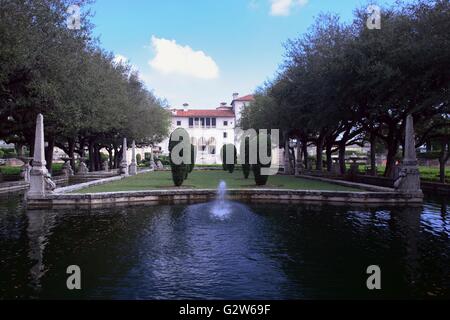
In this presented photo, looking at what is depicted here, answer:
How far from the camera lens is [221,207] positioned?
568 inches

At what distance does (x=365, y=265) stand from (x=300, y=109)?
21.9 meters

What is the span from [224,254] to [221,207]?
21.2 ft

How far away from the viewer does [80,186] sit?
62.7 ft

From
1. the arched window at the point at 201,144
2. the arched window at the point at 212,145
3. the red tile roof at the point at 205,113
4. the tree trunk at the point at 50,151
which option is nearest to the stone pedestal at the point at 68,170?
the tree trunk at the point at 50,151

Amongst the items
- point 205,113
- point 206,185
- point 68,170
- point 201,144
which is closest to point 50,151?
point 68,170

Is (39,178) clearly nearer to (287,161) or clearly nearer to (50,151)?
(50,151)

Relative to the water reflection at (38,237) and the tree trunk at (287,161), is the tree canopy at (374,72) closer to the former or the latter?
the tree trunk at (287,161)

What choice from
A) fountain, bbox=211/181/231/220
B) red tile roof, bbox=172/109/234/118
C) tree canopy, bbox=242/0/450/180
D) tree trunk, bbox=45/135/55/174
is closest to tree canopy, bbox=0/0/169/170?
tree trunk, bbox=45/135/55/174

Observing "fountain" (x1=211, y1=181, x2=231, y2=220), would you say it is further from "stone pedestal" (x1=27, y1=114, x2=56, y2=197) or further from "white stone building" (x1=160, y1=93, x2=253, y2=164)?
"white stone building" (x1=160, y1=93, x2=253, y2=164)

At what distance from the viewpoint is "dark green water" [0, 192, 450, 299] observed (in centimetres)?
592

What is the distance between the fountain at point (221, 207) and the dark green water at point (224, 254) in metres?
0.31

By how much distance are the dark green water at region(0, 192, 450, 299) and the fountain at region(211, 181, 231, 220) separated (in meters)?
0.31
